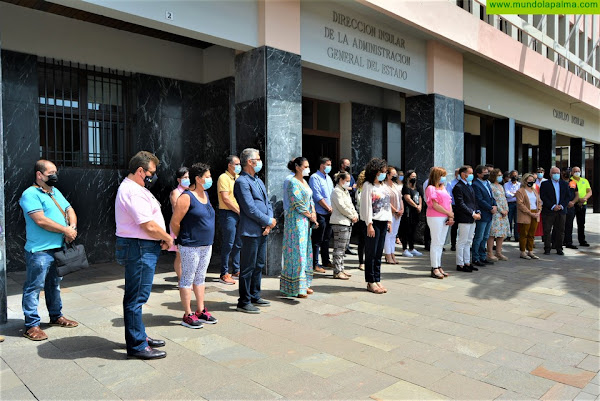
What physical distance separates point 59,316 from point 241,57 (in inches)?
179

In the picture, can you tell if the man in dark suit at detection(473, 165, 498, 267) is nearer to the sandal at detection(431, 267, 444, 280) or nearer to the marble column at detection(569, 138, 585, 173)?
the sandal at detection(431, 267, 444, 280)

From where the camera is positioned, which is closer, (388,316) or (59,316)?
(59,316)

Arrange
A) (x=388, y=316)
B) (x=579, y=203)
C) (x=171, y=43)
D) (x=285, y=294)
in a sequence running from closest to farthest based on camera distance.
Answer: (x=388, y=316)
(x=285, y=294)
(x=171, y=43)
(x=579, y=203)

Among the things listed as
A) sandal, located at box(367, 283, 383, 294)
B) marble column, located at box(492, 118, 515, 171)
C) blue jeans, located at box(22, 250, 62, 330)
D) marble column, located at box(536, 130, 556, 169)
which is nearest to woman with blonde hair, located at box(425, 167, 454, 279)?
sandal, located at box(367, 283, 383, 294)

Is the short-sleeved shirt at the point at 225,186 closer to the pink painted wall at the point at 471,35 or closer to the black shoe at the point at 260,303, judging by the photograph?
the black shoe at the point at 260,303

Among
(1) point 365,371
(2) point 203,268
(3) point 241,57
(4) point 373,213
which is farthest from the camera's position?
(3) point 241,57

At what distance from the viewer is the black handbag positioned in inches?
166

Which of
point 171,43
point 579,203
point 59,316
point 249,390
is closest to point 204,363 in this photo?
point 249,390

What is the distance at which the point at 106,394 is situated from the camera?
3.03 meters

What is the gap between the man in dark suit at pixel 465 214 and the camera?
719cm

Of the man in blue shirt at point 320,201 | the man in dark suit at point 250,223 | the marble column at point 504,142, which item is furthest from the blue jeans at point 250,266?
the marble column at point 504,142

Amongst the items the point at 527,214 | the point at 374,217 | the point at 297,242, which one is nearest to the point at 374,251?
the point at 374,217

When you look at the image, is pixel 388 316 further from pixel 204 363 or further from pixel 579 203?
pixel 579 203

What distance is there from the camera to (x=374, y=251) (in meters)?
5.89
